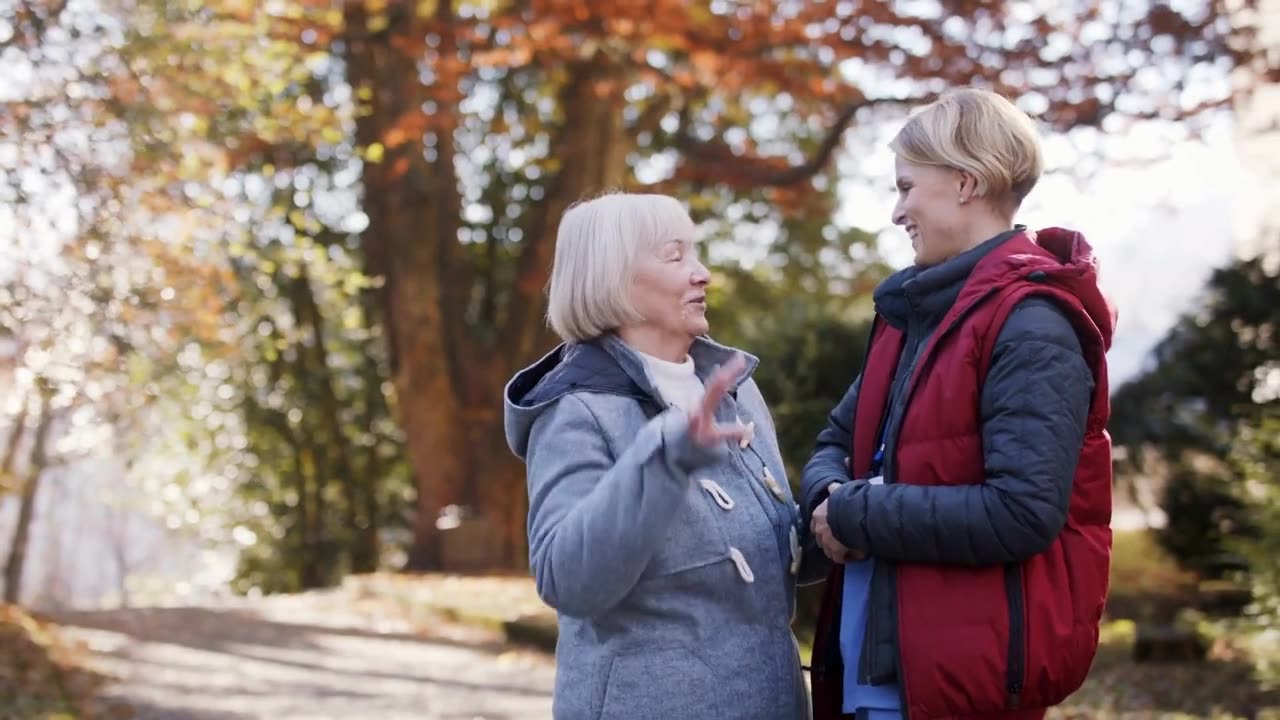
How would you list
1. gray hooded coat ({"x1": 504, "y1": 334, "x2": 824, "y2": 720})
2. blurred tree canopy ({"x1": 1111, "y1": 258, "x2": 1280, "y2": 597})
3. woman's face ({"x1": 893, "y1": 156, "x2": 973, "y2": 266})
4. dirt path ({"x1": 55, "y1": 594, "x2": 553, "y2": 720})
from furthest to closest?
blurred tree canopy ({"x1": 1111, "y1": 258, "x2": 1280, "y2": 597}) < dirt path ({"x1": 55, "y1": 594, "x2": 553, "y2": 720}) < woman's face ({"x1": 893, "y1": 156, "x2": 973, "y2": 266}) < gray hooded coat ({"x1": 504, "y1": 334, "x2": 824, "y2": 720})

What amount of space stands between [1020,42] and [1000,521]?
7.63 m

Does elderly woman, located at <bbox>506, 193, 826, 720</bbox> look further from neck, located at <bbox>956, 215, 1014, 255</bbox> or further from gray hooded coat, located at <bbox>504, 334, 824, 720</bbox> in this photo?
neck, located at <bbox>956, 215, 1014, 255</bbox>

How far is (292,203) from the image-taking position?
1655 centimetres

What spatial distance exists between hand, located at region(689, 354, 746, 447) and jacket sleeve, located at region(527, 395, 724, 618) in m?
0.02

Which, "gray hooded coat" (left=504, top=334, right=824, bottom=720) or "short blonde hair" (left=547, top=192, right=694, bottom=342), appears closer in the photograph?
"gray hooded coat" (left=504, top=334, right=824, bottom=720)

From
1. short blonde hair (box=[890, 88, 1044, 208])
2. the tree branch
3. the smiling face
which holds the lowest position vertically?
the smiling face

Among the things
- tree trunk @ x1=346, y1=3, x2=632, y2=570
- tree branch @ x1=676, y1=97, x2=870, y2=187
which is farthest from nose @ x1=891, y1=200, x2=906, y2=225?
tree trunk @ x1=346, y1=3, x2=632, y2=570

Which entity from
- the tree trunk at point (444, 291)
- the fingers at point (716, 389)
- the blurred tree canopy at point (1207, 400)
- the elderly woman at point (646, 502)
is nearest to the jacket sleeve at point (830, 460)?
the elderly woman at point (646, 502)

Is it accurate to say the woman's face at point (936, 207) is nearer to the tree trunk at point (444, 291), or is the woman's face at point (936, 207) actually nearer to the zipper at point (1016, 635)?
the zipper at point (1016, 635)

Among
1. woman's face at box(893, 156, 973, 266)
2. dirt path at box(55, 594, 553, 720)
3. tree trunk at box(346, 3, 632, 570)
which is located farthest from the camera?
tree trunk at box(346, 3, 632, 570)

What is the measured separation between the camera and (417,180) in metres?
14.0

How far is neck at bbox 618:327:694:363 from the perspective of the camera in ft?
8.86

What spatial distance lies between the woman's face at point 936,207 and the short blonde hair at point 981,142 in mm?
18

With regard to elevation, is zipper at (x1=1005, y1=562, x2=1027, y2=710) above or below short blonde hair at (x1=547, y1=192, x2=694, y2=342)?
below
